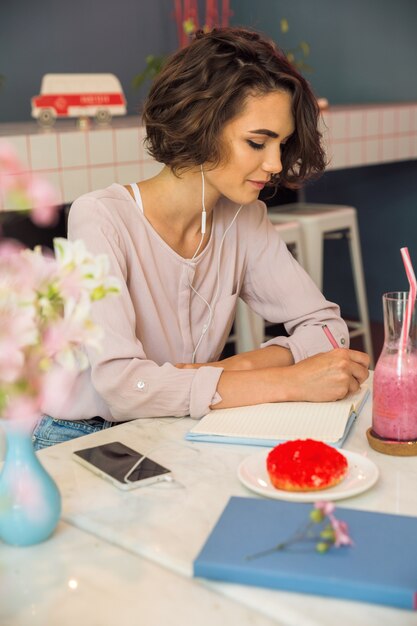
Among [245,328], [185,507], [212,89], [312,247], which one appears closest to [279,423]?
[185,507]

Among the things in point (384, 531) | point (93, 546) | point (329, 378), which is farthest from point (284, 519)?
point (329, 378)

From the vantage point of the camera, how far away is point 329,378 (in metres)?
1.50

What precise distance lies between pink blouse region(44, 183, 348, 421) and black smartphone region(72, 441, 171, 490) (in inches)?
8.6

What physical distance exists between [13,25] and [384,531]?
408cm

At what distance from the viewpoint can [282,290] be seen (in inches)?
75.2

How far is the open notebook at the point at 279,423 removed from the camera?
1.33 metres

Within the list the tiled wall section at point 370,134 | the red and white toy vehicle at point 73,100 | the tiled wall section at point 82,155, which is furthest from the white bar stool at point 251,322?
the red and white toy vehicle at point 73,100

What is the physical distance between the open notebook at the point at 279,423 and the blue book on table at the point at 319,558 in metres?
0.29

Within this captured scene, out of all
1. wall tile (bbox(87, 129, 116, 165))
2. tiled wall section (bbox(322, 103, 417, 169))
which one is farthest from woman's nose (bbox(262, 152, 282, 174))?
tiled wall section (bbox(322, 103, 417, 169))

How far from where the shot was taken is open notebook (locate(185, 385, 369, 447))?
4.36 ft

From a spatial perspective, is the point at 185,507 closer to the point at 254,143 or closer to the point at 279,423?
the point at 279,423

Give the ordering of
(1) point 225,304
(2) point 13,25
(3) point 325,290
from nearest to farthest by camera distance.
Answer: (1) point 225,304, (2) point 13,25, (3) point 325,290

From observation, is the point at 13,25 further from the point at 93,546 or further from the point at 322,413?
the point at 93,546

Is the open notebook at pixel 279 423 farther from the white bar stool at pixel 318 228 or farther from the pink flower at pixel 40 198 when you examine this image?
the white bar stool at pixel 318 228
